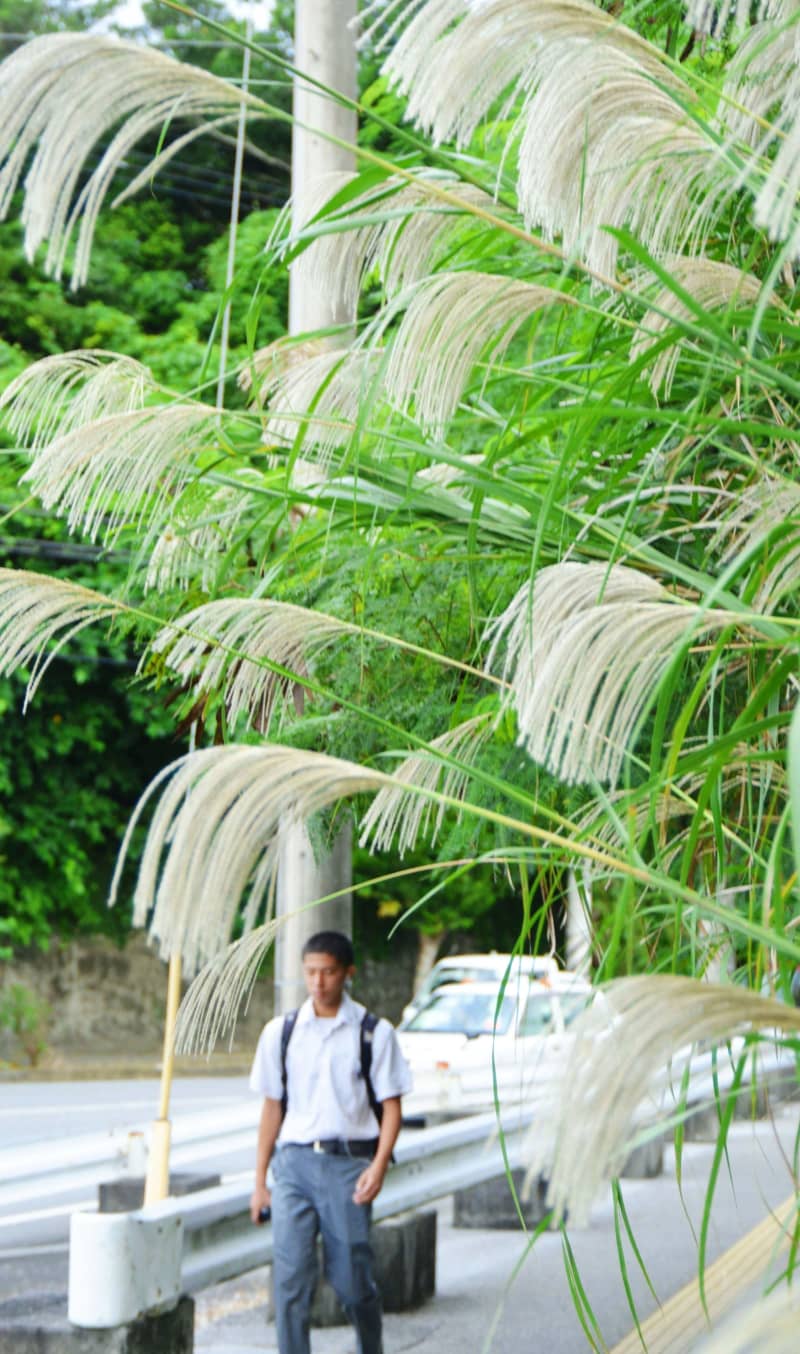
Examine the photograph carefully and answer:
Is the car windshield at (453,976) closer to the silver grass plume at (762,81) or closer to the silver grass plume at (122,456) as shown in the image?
the silver grass plume at (122,456)

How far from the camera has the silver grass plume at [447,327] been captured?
8.28 feet

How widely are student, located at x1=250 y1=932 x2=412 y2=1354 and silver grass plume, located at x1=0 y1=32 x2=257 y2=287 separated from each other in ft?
11.1

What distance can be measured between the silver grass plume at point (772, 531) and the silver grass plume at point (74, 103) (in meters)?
0.90

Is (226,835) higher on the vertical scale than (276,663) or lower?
lower

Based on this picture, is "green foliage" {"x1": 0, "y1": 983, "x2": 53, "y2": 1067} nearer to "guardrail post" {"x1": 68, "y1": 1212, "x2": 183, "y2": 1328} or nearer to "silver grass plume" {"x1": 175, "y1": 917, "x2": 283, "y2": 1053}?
"guardrail post" {"x1": 68, "y1": 1212, "x2": 183, "y2": 1328}

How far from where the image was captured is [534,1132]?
4.40 feet

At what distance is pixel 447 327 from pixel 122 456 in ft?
2.24

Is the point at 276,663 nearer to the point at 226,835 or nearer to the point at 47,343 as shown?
the point at 226,835

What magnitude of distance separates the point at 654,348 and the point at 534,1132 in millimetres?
1133

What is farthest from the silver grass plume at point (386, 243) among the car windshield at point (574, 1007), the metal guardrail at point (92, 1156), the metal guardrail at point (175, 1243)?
the metal guardrail at point (92, 1156)

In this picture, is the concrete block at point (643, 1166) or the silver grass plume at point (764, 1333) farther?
the concrete block at point (643, 1166)

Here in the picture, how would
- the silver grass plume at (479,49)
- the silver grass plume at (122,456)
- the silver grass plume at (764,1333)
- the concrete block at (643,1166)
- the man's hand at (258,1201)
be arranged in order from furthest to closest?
the concrete block at (643,1166) → the man's hand at (258,1201) → the silver grass plume at (122,456) → the silver grass plume at (479,49) → the silver grass plume at (764,1333)

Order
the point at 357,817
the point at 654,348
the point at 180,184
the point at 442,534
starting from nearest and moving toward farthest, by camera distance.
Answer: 1. the point at 654,348
2. the point at 442,534
3. the point at 357,817
4. the point at 180,184

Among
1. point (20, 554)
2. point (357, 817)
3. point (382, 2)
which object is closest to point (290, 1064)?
point (357, 817)
